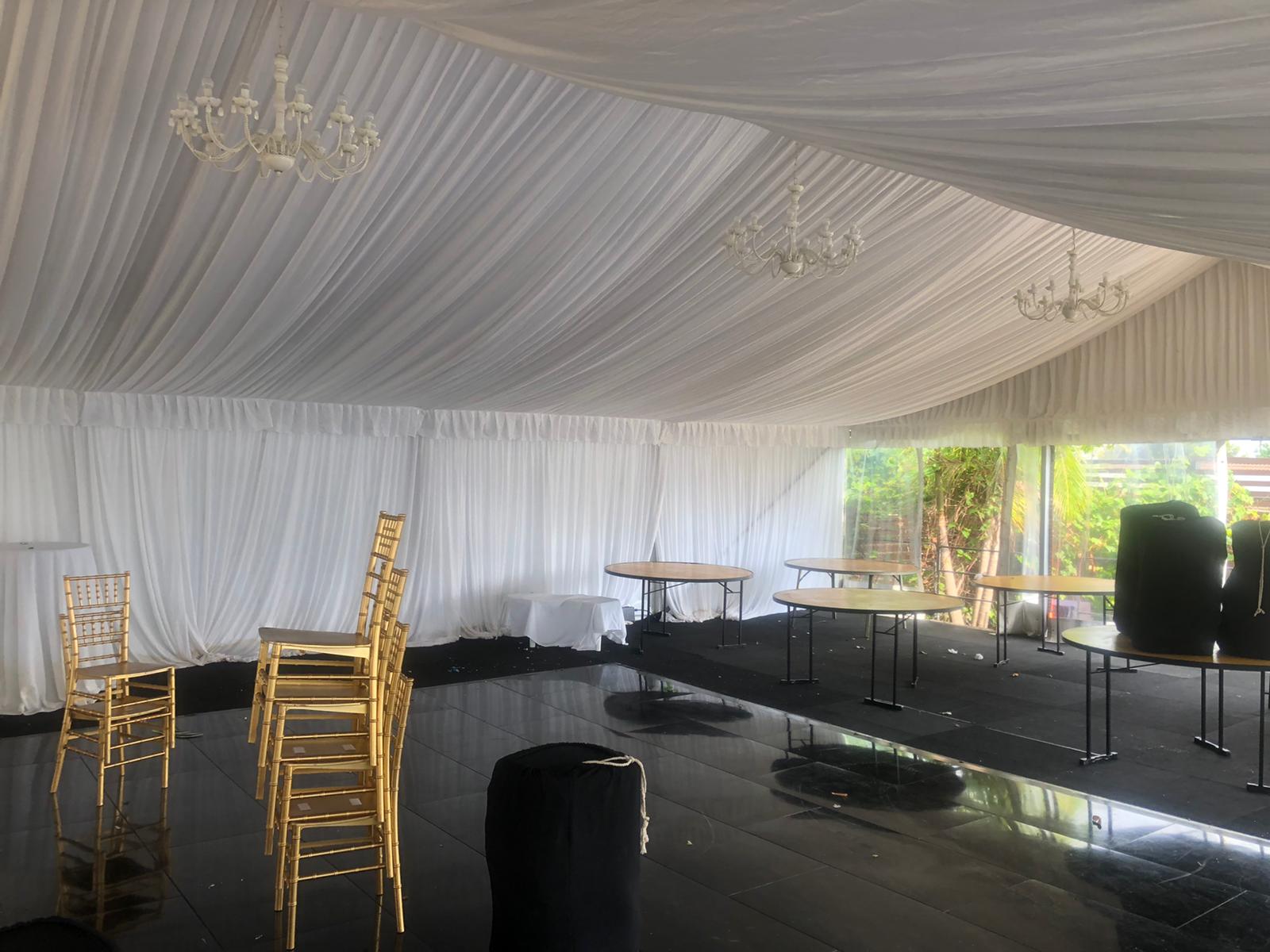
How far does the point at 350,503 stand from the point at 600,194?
4.44 meters

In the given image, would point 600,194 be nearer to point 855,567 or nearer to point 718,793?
point 718,793

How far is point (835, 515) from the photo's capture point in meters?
12.1

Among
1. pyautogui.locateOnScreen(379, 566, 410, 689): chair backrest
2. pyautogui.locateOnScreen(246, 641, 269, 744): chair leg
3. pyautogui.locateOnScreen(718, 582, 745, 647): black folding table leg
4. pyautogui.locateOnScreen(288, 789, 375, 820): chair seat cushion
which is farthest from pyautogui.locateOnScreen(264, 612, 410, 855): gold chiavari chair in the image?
pyautogui.locateOnScreen(718, 582, 745, 647): black folding table leg

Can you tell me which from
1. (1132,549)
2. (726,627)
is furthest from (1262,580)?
(726,627)

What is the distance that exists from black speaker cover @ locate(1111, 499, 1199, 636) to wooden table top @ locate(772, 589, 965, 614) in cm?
175

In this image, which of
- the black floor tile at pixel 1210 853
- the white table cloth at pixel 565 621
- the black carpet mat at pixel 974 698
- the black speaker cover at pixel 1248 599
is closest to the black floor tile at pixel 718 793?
the black carpet mat at pixel 974 698

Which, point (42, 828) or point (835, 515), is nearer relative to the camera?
point (42, 828)

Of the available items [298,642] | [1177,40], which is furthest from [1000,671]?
[1177,40]

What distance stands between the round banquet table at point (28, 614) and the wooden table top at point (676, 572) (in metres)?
4.46

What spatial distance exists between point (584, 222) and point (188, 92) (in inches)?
83.1

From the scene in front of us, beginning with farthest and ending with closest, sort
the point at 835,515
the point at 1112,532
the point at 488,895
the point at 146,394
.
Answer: the point at 835,515
the point at 1112,532
the point at 146,394
the point at 488,895

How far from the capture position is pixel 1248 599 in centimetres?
469

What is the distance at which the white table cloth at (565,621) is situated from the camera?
344 inches

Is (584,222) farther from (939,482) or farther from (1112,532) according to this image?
(939,482)
